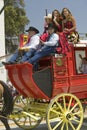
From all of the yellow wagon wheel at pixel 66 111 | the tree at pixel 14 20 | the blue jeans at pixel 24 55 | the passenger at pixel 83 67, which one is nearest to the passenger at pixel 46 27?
the blue jeans at pixel 24 55

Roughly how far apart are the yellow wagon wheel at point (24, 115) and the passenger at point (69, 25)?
1870 mm

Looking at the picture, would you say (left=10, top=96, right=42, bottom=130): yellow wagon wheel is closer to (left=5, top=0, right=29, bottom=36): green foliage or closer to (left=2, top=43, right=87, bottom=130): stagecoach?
(left=2, top=43, right=87, bottom=130): stagecoach

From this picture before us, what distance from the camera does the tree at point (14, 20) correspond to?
42203 mm

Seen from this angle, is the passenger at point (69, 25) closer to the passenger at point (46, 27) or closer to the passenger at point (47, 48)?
the passenger at point (46, 27)

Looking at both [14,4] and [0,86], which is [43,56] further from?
[14,4]

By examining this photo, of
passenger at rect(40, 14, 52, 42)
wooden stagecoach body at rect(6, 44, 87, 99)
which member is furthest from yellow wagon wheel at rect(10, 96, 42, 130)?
passenger at rect(40, 14, 52, 42)

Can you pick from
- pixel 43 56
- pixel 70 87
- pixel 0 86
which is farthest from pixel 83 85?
pixel 0 86

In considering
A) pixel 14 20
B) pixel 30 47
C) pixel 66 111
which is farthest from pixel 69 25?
pixel 14 20

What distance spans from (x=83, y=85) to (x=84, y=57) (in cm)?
80

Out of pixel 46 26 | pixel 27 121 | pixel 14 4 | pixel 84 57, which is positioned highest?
pixel 14 4

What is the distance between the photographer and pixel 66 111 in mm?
10328

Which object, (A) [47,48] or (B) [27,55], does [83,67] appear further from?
(B) [27,55]

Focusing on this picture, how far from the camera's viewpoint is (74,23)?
1112 centimetres

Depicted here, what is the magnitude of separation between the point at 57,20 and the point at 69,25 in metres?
0.39
